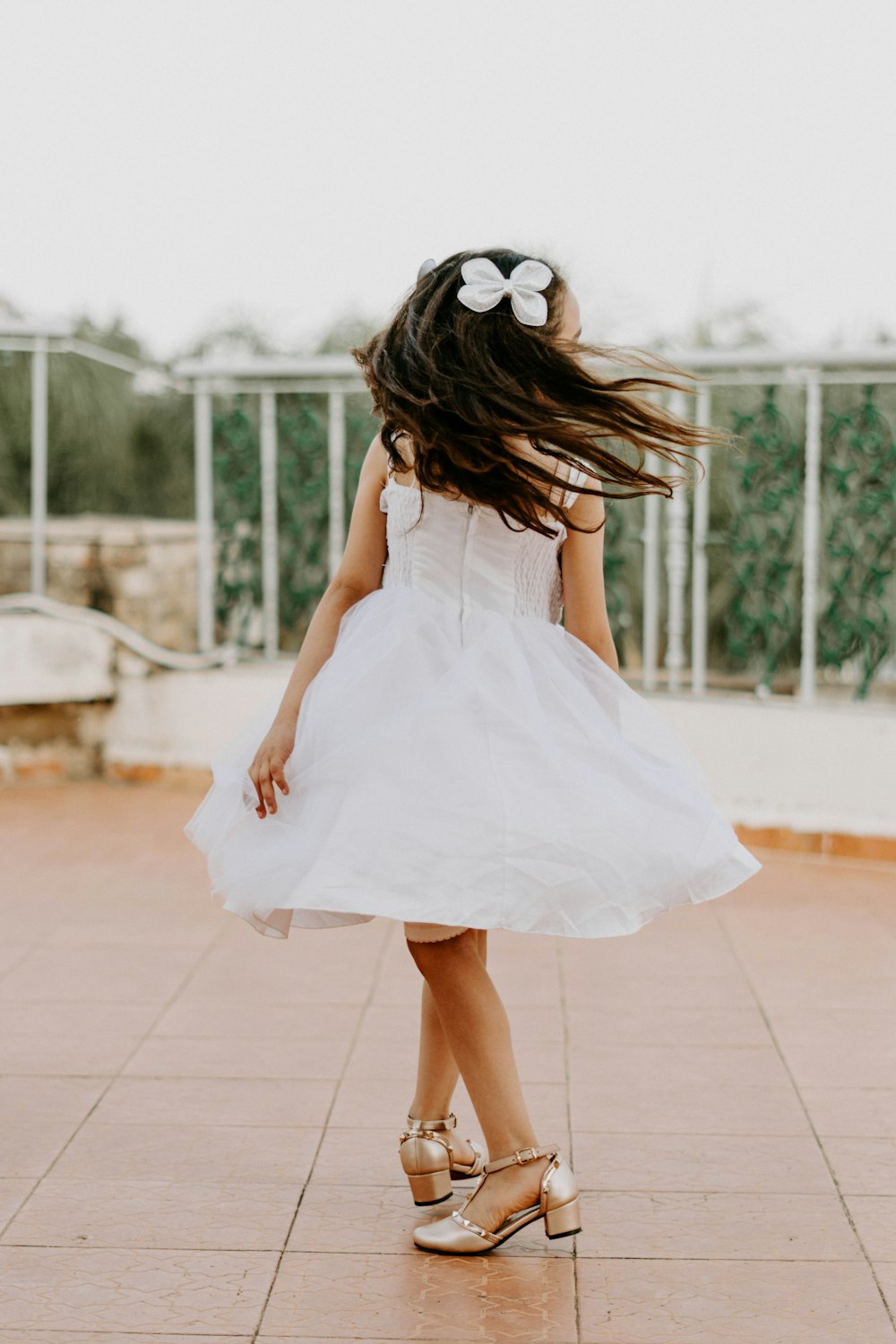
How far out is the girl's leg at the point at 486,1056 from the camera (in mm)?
2191

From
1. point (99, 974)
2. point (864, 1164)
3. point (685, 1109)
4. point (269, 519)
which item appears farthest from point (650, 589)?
point (864, 1164)

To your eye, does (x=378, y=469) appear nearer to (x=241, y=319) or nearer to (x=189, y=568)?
(x=189, y=568)

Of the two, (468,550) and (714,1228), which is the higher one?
(468,550)

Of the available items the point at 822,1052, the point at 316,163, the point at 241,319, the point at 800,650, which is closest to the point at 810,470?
the point at 800,650

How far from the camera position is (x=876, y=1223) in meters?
2.35

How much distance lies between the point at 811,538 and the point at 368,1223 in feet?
11.0

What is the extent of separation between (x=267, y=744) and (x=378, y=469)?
47 cm

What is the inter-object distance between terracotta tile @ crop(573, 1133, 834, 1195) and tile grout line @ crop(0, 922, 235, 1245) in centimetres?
89

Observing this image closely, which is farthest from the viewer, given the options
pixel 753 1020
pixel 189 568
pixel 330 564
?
pixel 189 568

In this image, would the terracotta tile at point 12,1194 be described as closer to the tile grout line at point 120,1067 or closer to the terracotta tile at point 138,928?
the tile grout line at point 120,1067

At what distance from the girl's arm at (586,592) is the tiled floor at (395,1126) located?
0.90 metres

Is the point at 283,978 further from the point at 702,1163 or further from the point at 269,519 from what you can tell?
the point at 269,519

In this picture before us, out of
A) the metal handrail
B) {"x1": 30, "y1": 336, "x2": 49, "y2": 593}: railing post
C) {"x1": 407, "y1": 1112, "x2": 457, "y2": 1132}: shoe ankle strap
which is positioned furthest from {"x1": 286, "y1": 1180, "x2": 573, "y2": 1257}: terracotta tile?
{"x1": 30, "y1": 336, "x2": 49, "y2": 593}: railing post

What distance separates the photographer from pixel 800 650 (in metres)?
5.58
